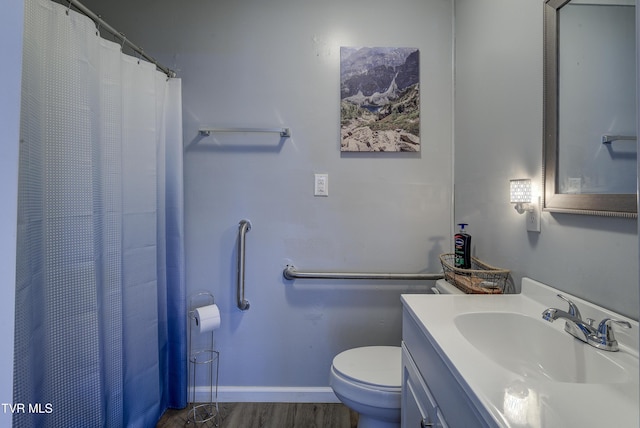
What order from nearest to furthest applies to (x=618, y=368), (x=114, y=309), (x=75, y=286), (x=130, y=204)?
(x=618, y=368) → (x=75, y=286) → (x=114, y=309) → (x=130, y=204)

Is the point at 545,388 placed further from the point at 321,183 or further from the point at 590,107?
the point at 321,183

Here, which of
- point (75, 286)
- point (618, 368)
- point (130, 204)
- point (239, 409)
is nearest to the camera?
point (618, 368)

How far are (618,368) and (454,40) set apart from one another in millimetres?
1680

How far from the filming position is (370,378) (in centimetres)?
123

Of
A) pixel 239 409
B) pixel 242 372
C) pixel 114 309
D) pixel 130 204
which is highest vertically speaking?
pixel 130 204

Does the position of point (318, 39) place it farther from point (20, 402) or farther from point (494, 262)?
point (20, 402)

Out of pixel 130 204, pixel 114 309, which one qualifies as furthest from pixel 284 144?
pixel 114 309

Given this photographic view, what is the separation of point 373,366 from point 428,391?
0.52 metres

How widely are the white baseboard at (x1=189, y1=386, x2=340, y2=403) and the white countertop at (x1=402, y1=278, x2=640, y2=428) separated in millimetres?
1127

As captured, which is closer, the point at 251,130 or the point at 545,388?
the point at 545,388

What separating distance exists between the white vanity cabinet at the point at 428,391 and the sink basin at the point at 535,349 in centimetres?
15

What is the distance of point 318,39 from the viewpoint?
1.70 m

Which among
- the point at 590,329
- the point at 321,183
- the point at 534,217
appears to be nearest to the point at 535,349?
the point at 590,329

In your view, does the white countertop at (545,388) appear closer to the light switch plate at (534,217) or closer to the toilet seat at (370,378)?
the light switch plate at (534,217)
